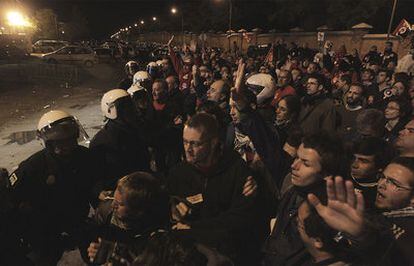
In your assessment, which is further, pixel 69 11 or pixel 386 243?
pixel 69 11

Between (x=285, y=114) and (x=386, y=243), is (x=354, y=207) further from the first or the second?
(x=285, y=114)

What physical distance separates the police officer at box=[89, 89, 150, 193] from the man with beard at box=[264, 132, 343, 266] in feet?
5.94

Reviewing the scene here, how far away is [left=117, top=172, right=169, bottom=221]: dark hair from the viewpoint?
7.10 ft

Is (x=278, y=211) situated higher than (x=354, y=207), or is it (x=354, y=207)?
(x=354, y=207)

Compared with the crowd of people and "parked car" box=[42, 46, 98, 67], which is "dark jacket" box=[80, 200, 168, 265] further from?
"parked car" box=[42, 46, 98, 67]

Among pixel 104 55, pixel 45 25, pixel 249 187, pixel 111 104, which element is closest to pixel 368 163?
pixel 249 187

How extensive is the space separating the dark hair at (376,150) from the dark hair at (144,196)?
2.16 metres

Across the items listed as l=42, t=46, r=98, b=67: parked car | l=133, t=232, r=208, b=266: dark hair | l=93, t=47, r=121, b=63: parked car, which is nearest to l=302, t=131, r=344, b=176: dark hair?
l=133, t=232, r=208, b=266: dark hair

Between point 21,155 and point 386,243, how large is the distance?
753 centimetres

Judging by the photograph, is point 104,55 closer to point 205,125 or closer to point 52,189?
point 52,189

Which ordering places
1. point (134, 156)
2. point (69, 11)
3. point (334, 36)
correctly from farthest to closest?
point (69, 11) → point (334, 36) → point (134, 156)

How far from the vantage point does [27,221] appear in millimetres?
2912

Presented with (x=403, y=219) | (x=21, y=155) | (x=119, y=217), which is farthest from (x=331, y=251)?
(x=21, y=155)

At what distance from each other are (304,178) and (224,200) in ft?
2.17
